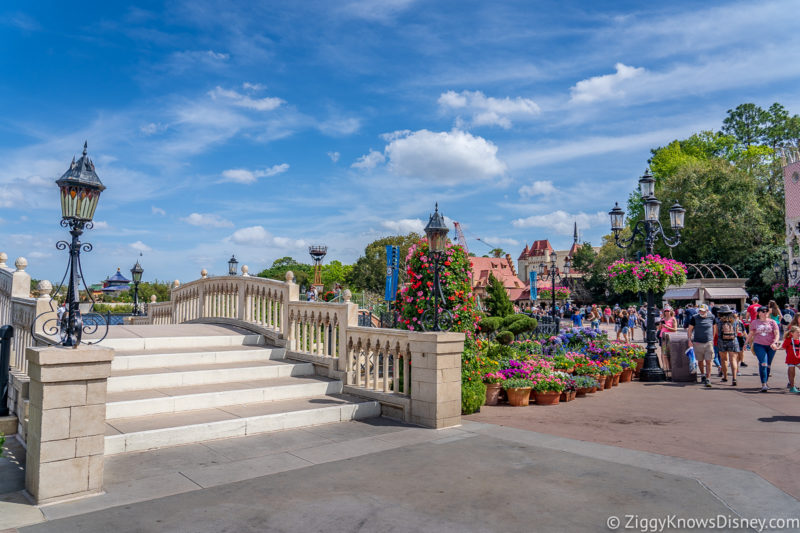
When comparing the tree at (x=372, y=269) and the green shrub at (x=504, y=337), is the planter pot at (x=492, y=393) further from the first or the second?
the tree at (x=372, y=269)

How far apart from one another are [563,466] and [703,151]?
5544cm

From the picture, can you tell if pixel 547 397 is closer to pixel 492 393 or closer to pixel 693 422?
pixel 492 393

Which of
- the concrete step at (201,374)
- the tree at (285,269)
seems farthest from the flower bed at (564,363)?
the tree at (285,269)

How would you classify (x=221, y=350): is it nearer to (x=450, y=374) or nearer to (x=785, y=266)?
(x=450, y=374)

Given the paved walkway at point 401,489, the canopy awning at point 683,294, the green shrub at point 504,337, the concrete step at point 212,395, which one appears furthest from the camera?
the canopy awning at point 683,294

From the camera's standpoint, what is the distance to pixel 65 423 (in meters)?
4.65

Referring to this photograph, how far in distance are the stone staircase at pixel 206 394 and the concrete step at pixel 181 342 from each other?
0.02 m

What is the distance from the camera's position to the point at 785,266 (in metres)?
35.6

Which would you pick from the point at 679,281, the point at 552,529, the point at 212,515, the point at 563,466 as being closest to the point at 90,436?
the point at 212,515

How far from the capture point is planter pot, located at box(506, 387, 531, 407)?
939 cm

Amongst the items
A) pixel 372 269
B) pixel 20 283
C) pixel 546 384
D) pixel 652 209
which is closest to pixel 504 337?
pixel 546 384

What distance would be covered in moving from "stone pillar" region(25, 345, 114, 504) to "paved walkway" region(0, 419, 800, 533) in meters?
0.21

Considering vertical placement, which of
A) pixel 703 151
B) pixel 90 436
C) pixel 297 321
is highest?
pixel 703 151

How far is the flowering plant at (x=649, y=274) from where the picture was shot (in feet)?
42.7
